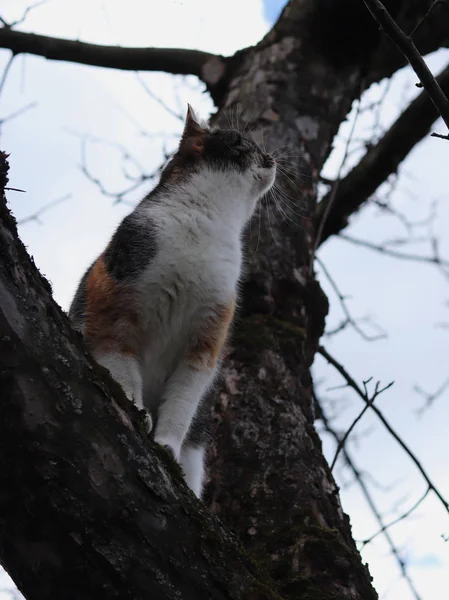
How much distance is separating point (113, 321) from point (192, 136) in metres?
1.14

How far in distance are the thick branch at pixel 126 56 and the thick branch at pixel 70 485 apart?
3.39m

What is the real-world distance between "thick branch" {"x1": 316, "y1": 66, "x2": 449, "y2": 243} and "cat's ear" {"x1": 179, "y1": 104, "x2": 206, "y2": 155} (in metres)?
1.07

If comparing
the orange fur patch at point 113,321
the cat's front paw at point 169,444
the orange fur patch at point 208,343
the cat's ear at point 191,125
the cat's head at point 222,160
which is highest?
the cat's ear at point 191,125

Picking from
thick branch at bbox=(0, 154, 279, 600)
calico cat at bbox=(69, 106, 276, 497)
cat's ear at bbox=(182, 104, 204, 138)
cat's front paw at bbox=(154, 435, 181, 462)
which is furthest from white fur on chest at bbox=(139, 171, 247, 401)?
thick branch at bbox=(0, 154, 279, 600)

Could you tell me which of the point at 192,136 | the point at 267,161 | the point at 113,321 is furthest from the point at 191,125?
the point at 113,321

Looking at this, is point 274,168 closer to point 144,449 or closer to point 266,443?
point 266,443

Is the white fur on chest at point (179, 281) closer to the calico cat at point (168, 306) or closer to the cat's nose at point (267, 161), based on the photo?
the calico cat at point (168, 306)

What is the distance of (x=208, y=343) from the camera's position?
285 centimetres

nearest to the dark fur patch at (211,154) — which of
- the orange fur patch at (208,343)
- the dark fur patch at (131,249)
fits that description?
the dark fur patch at (131,249)

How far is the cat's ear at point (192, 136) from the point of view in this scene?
3.38 metres

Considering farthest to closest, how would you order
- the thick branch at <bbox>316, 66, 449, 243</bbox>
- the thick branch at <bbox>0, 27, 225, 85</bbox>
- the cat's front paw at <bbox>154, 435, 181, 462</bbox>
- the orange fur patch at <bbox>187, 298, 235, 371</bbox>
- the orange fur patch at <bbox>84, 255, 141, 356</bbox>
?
the thick branch at <bbox>0, 27, 225, 85</bbox> < the thick branch at <bbox>316, 66, 449, 243</bbox> < the orange fur patch at <bbox>187, 298, 235, 371</bbox> < the orange fur patch at <bbox>84, 255, 141, 356</bbox> < the cat's front paw at <bbox>154, 435, 181, 462</bbox>

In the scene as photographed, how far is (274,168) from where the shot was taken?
3.54 meters

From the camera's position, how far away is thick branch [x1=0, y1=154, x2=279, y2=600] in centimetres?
149

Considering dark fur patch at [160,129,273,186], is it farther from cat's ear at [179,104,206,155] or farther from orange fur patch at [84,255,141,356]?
orange fur patch at [84,255,141,356]
